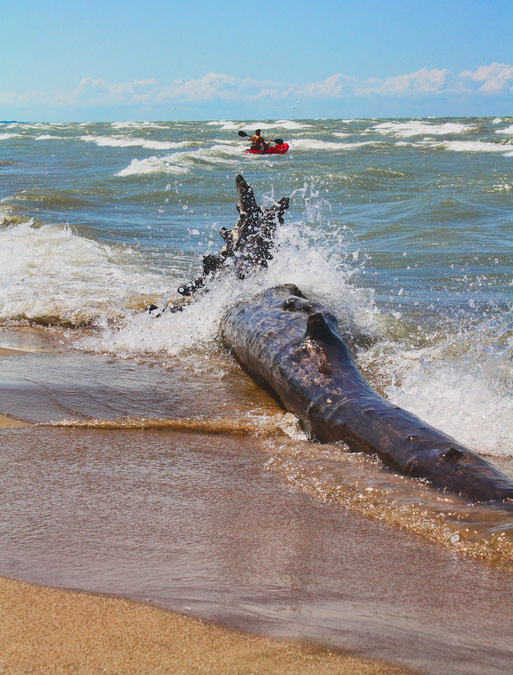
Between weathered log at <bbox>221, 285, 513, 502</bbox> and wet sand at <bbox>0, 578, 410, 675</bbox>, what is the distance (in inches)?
45.5

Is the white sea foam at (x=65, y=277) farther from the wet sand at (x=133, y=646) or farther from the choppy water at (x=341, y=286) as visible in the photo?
the wet sand at (x=133, y=646)

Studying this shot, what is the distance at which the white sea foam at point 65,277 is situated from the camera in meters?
6.51

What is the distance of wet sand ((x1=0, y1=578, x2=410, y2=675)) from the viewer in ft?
4.80

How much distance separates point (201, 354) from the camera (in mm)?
5195

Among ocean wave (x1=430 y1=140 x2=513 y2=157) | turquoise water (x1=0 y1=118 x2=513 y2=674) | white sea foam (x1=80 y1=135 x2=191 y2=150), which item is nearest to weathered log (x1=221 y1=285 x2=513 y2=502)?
turquoise water (x1=0 y1=118 x2=513 y2=674)

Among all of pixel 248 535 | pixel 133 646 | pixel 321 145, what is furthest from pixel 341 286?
pixel 321 145

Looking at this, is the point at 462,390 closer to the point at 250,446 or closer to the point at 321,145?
the point at 250,446

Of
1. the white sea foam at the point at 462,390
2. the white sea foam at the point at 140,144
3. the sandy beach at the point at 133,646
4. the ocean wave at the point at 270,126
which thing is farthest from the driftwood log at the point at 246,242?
the ocean wave at the point at 270,126

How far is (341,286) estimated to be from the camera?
6.21 m

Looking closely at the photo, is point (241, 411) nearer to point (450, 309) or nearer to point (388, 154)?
point (450, 309)

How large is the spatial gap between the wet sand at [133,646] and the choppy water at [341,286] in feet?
2.78

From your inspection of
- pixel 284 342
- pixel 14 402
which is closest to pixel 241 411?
pixel 284 342

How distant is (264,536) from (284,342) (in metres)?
1.97

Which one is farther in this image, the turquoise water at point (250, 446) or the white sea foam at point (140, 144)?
the white sea foam at point (140, 144)
